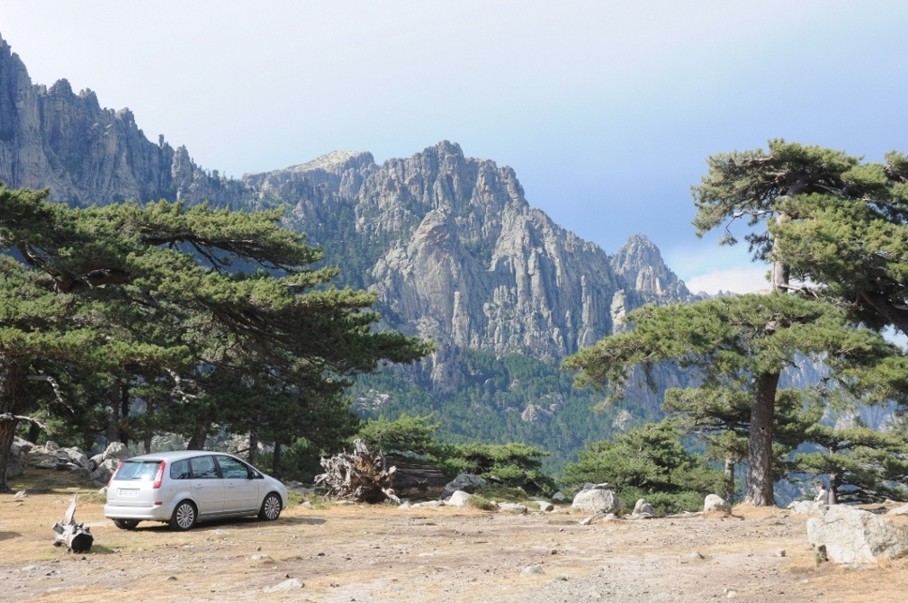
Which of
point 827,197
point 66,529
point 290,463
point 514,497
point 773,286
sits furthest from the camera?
point 290,463

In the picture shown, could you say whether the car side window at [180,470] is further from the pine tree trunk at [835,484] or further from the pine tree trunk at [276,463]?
the pine tree trunk at [835,484]

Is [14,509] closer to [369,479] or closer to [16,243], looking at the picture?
[16,243]

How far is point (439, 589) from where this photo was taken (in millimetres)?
7844

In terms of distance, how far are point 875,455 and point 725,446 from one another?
885 cm

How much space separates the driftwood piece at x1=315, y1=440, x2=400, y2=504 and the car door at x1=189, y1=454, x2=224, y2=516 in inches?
300

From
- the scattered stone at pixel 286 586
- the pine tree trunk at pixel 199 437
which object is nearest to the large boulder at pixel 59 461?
the pine tree trunk at pixel 199 437

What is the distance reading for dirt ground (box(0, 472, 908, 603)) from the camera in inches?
298

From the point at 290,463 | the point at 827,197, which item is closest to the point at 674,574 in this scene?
the point at 827,197

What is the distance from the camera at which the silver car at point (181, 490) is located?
43.5ft

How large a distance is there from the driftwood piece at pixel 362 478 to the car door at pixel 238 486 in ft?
22.0

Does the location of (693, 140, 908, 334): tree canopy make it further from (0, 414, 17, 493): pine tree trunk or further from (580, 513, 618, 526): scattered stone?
(0, 414, 17, 493): pine tree trunk

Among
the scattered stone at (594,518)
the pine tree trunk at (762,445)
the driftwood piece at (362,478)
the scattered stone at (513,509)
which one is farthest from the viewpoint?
the driftwood piece at (362,478)

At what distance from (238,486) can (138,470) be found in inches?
87.0

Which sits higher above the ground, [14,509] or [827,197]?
[827,197]
